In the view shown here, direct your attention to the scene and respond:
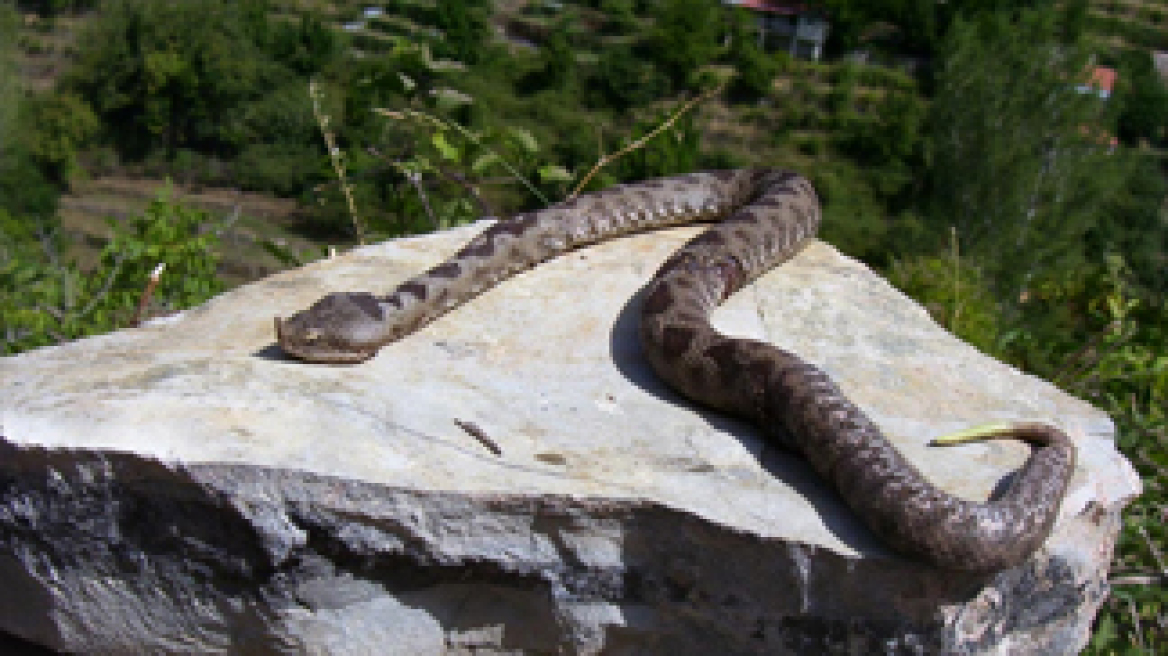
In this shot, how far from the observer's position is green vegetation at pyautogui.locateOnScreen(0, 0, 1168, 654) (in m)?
6.33

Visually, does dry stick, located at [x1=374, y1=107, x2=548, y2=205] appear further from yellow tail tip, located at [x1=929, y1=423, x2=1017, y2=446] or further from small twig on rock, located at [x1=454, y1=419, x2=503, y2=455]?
yellow tail tip, located at [x1=929, y1=423, x2=1017, y2=446]

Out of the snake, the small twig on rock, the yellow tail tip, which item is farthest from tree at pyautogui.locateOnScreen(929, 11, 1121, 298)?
the small twig on rock

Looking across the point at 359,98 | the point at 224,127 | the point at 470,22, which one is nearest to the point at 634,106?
the point at 470,22

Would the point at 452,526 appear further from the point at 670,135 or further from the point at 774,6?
the point at 774,6

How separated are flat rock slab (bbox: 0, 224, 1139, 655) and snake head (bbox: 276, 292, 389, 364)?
7 centimetres

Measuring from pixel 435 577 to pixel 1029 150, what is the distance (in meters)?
35.3

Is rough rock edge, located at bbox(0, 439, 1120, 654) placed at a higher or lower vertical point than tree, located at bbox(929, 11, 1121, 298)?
higher

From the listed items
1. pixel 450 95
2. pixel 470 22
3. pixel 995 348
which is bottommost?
pixel 470 22

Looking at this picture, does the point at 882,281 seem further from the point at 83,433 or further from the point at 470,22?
the point at 470,22

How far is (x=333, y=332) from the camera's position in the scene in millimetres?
4363

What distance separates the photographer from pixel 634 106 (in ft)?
171

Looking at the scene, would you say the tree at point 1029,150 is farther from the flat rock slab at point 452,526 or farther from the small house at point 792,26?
the flat rock slab at point 452,526

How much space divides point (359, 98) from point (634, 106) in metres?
46.0

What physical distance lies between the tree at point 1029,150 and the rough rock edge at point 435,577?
3175cm
